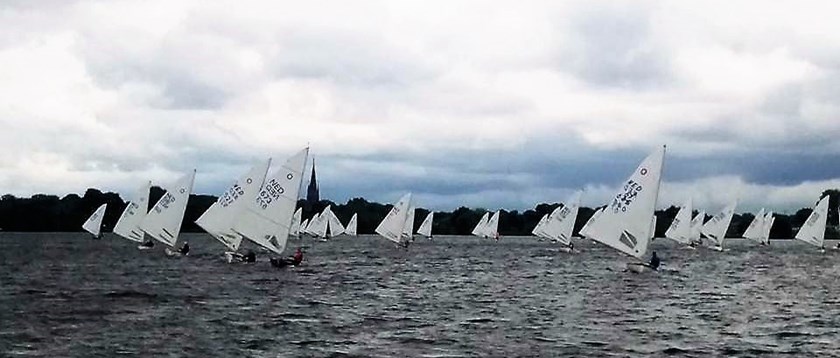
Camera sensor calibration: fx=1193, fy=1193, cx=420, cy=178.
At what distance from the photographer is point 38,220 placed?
644 ft

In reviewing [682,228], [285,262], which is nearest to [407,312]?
[285,262]

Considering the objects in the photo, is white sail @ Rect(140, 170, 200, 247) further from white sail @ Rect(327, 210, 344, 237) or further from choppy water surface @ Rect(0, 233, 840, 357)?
white sail @ Rect(327, 210, 344, 237)

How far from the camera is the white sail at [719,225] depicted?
119 meters

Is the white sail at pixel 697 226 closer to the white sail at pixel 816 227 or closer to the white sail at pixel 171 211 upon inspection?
the white sail at pixel 816 227

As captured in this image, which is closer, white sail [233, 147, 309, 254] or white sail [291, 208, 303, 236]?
white sail [233, 147, 309, 254]

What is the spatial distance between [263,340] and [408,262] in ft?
175

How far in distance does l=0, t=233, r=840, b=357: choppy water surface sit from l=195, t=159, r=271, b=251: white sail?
220 centimetres

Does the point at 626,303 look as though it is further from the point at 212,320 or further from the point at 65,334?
the point at 65,334

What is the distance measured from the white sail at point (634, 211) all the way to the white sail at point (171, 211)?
27.7 meters

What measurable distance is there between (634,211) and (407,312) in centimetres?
1740

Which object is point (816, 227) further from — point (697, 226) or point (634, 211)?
point (634, 211)

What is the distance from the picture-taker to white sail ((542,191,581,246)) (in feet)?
331

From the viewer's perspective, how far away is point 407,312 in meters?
41.1

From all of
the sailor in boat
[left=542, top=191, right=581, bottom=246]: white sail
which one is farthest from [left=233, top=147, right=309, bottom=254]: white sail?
[left=542, top=191, right=581, bottom=246]: white sail
